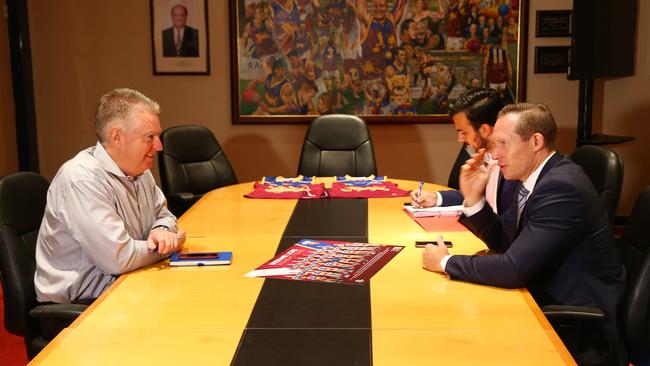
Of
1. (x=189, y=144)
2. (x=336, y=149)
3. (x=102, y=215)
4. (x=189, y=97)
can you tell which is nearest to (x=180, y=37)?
(x=189, y=97)

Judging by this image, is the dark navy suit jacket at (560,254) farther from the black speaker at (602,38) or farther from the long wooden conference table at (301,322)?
the black speaker at (602,38)

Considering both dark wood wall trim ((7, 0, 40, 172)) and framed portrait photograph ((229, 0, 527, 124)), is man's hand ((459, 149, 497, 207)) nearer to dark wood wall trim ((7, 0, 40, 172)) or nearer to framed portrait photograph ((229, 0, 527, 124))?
framed portrait photograph ((229, 0, 527, 124))

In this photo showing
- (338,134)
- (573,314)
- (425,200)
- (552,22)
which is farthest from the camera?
(552,22)

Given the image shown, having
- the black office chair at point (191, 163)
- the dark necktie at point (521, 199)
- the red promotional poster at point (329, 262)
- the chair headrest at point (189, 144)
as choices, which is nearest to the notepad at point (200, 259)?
the red promotional poster at point (329, 262)

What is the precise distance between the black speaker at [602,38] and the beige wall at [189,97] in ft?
1.33

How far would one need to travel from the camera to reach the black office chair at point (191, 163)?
4414 mm

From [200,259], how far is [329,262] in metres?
0.43

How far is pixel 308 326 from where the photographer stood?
64.4 inches

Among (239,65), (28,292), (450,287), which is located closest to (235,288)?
(450,287)

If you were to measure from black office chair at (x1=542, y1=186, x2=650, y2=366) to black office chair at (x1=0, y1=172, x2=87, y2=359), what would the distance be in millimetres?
1443

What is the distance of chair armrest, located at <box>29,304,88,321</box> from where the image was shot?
1.98 meters

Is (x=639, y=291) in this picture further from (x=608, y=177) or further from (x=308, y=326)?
(x=308, y=326)

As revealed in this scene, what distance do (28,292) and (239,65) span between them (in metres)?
3.44

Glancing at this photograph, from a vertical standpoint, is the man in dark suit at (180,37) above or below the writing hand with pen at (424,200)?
above
